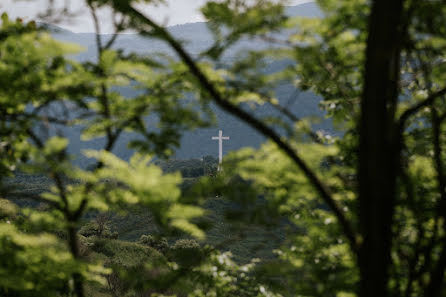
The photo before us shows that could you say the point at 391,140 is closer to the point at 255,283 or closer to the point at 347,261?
the point at 347,261

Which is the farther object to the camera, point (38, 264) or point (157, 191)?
point (38, 264)

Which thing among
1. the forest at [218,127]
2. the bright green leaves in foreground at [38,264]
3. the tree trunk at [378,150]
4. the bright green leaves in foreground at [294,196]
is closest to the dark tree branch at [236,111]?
the forest at [218,127]

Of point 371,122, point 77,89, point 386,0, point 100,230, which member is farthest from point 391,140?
point 100,230

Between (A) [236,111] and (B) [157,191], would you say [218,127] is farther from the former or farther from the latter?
(B) [157,191]

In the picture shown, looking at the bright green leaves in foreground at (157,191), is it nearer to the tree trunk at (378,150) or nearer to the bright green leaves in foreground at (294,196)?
the bright green leaves in foreground at (294,196)

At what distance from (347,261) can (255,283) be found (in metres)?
1.55

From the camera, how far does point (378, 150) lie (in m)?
1.64

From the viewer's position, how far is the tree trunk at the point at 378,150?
1618 mm

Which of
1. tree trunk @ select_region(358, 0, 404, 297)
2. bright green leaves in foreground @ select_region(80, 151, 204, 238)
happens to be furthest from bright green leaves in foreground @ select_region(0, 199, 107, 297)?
tree trunk @ select_region(358, 0, 404, 297)

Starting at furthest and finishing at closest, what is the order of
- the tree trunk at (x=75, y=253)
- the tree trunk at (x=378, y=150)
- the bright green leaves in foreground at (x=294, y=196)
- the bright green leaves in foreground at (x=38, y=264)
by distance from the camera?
1. the tree trunk at (x=75, y=253)
2. the bright green leaves in foreground at (x=38, y=264)
3. the bright green leaves in foreground at (x=294, y=196)
4. the tree trunk at (x=378, y=150)

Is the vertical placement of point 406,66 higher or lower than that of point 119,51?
higher

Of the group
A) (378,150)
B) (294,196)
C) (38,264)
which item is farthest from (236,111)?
(38,264)

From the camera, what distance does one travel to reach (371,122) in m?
1.64

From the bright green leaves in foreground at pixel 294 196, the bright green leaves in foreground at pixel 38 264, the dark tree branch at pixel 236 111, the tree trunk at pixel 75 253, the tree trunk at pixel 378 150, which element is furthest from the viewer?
the tree trunk at pixel 75 253
